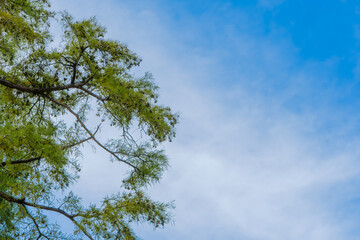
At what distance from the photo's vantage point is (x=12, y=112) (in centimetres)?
727

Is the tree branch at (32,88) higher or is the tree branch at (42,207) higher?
the tree branch at (32,88)

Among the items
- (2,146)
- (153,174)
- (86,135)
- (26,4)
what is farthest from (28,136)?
(26,4)

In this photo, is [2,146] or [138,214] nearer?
[2,146]

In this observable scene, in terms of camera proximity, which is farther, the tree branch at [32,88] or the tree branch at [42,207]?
the tree branch at [32,88]

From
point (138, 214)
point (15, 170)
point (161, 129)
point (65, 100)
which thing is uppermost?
point (65, 100)

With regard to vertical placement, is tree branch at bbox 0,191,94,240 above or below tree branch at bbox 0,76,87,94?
below

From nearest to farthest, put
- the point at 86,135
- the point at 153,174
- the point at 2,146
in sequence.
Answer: the point at 2,146, the point at 153,174, the point at 86,135

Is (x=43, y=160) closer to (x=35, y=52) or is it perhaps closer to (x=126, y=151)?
(x=126, y=151)

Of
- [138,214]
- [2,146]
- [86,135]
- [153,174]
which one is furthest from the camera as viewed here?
[86,135]

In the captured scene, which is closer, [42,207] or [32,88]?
[42,207]

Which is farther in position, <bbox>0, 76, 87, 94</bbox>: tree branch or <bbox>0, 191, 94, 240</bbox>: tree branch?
<bbox>0, 76, 87, 94</bbox>: tree branch

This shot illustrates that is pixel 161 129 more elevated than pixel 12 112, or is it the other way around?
pixel 12 112

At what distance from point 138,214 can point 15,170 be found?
1.84 m

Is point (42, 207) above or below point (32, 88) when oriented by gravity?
below
